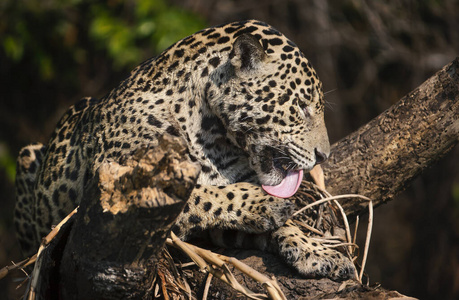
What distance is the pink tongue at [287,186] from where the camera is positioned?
4188 millimetres

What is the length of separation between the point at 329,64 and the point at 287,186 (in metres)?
5.62

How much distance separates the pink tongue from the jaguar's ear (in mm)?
851

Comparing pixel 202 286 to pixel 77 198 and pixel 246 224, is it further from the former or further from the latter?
pixel 77 198

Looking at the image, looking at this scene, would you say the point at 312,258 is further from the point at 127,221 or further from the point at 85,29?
the point at 85,29

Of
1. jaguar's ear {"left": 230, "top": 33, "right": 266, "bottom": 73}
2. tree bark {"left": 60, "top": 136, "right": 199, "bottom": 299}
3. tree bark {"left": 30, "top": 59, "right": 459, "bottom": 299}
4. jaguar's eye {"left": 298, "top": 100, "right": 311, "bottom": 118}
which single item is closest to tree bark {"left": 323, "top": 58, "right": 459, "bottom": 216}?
jaguar's eye {"left": 298, "top": 100, "right": 311, "bottom": 118}

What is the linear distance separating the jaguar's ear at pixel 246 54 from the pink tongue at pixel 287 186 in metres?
0.85

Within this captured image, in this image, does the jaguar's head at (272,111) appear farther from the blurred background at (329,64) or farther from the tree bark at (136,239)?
the blurred background at (329,64)

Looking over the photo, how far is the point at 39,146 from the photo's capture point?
6.02 meters

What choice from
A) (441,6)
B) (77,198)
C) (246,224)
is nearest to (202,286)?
(246,224)

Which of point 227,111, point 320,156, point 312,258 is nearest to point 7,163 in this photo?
point 227,111

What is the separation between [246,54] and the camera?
14.0 ft

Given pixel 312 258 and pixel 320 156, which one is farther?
pixel 320 156

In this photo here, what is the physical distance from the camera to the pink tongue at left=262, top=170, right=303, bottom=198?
13.7ft

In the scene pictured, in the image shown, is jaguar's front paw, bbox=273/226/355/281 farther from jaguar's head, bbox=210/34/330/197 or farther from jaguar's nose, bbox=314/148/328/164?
jaguar's nose, bbox=314/148/328/164
